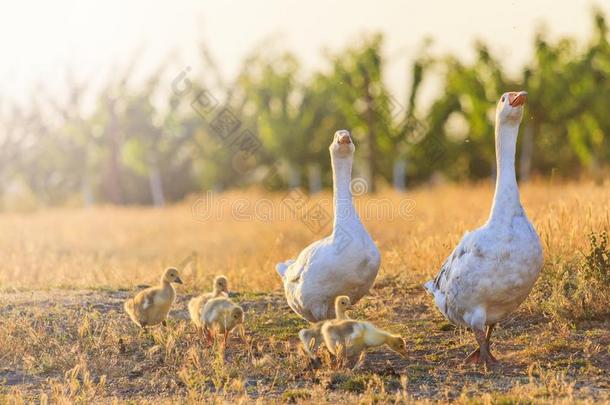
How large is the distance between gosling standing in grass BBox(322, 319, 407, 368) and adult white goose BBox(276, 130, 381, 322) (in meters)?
0.74

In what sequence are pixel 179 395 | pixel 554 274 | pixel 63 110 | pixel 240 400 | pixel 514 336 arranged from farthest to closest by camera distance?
pixel 63 110, pixel 554 274, pixel 514 336, pixel 179 395, pixel 240 400

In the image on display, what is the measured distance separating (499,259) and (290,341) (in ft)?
9.04

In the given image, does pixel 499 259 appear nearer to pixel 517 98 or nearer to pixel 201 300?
pixel 517 98

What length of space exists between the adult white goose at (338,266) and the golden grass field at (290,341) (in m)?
0.56

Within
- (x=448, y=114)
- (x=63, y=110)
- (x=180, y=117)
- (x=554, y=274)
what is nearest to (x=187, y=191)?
(x=180, y=117)

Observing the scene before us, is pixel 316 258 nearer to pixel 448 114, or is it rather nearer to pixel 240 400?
pixel 240 400

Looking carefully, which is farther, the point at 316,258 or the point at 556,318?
the point at 556,318

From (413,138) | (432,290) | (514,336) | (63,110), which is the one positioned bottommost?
(514,336)

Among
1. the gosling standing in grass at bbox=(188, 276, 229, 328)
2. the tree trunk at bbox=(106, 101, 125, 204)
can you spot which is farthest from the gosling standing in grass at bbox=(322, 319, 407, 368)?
the tree trunk at bbox=(106, 101, 125, 204)

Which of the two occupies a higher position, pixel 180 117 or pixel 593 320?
pixel 180 117

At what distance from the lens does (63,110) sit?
5400 cm

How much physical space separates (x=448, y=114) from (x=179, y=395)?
4198cm

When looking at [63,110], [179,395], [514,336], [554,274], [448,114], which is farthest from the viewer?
[63,110]

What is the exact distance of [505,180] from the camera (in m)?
7.79
